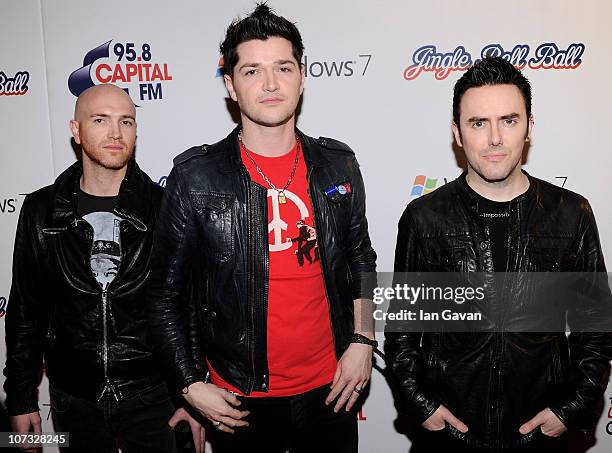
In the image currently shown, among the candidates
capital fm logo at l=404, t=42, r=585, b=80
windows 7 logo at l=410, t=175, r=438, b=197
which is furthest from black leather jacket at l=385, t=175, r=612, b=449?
capital fm logo at l=404, t=42, r=585, b=80

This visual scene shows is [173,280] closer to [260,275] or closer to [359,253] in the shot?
[260,275]

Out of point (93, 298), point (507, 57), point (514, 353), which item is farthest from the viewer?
point (507, 57)

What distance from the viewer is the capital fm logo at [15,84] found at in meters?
3.02

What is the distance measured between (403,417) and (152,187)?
1.87 meters

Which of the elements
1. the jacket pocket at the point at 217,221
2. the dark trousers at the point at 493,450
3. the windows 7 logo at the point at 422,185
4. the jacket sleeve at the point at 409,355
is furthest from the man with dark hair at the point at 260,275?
the windows 7 logo at the point at 422,185

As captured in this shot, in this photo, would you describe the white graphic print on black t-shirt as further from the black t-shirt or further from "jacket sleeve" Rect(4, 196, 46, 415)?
"jacket sleeve" Rect(4, 196, 46, 415)

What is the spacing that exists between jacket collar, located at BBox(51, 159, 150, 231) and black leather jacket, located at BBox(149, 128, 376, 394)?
25 centimetres

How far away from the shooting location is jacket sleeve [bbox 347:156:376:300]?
2.21m

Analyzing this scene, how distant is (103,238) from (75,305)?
0.29 metres

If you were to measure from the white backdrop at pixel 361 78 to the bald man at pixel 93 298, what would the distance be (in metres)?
0.65

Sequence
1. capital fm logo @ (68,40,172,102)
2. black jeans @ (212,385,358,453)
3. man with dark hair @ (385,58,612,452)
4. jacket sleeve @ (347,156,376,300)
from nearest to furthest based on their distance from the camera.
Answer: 1. man with dark hair @ (385,58,612,452)
2. black jeans @ (212,385,358,453)
3. jacket sleeve @ (347,156,376,300)
4. capital fm logo @ (68,40,172,102)

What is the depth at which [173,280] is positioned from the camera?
204cm

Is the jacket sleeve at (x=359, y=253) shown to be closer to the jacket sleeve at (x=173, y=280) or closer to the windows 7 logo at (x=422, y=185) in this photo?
the jacket sleeve at (x=173, y=280)

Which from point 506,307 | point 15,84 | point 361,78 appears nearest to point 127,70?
point 15,84
